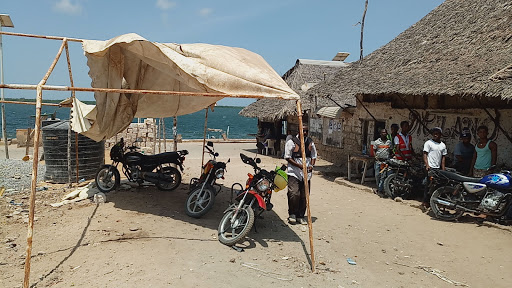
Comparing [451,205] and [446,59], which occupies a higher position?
[446,59]

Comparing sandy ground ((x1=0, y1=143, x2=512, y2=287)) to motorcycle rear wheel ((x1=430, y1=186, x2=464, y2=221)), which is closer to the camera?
sandy ground ((x1=0, y1=143, x2=512, y2=287))

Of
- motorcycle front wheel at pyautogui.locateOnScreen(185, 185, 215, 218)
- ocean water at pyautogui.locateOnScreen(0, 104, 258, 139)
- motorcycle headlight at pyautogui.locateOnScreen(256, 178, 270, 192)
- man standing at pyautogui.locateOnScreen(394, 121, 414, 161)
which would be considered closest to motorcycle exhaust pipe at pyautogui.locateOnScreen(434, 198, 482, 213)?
man standing at pyautogui.locateOnScreen(394, 121, 414, 161)

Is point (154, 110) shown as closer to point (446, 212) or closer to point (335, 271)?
point (335, 271)

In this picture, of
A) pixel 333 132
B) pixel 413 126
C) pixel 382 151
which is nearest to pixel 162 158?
pixel 382 151

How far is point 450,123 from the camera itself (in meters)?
8.88

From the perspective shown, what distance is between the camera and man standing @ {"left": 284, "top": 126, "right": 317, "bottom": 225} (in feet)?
19.6

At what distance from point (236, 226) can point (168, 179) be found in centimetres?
314

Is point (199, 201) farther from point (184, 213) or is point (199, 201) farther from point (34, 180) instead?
point (34, 180)

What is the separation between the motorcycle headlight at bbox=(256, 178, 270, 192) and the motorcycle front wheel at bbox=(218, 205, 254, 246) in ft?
1.25

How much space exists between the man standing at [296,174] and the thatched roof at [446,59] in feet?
11.3

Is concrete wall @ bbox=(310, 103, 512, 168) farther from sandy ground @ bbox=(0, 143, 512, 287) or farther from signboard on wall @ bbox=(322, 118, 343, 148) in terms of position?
sandy ground @ bbox=(0, 143, 512, 287)

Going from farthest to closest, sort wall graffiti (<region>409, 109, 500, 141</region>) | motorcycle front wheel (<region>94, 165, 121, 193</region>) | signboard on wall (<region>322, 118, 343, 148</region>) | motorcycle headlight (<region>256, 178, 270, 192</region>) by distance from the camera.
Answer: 1. signboard on wall (<region>322, 118, 343, 148</region>)
2. wall graffiti (<region>409, 109, 500, 141</region>)
3. motorcycle front wheel (<region>94, 165, 121, 193</region>)
4. motorcycle headlight (<region>256, 178, 270, 192</region>)

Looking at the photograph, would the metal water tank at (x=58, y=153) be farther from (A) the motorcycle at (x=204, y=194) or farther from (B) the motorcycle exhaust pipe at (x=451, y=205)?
(B) the motorcycle exhaust pipe at (x=451, y=205)

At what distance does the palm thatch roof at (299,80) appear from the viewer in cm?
1708
